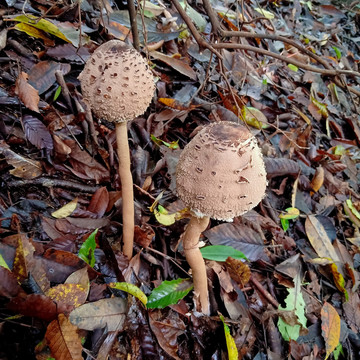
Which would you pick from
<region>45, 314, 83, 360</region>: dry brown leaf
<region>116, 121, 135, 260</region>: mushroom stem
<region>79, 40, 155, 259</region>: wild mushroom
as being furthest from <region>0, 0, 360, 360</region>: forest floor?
<region>79, 40, 155, 259</region>: wild mushroom

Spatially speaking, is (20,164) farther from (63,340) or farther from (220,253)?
(220,253)

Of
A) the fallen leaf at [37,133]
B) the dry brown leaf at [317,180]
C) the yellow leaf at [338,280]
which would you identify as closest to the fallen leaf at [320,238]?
the yellow leaf at [338,280]

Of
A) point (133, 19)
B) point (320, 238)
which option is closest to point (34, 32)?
point (133, 19)

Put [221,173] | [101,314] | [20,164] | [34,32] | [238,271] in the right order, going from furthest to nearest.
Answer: [34,32] → [238,271] → [20,164] → [101,314] → [221,173]

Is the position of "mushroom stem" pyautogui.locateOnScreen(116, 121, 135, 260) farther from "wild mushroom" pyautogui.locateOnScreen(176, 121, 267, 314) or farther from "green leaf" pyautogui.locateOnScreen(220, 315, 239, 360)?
"green leaf" pyautogui.locateOnScreen(220, 315, 239, 360)

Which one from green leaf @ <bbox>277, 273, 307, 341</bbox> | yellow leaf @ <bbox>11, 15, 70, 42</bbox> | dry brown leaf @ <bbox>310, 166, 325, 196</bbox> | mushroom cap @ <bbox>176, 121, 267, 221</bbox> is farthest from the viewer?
dry brown leaf @ <bbox>310, 166, 325, 196</bbox>

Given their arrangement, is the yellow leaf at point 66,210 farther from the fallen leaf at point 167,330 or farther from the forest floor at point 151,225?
the fallen leaf at point 167,330
